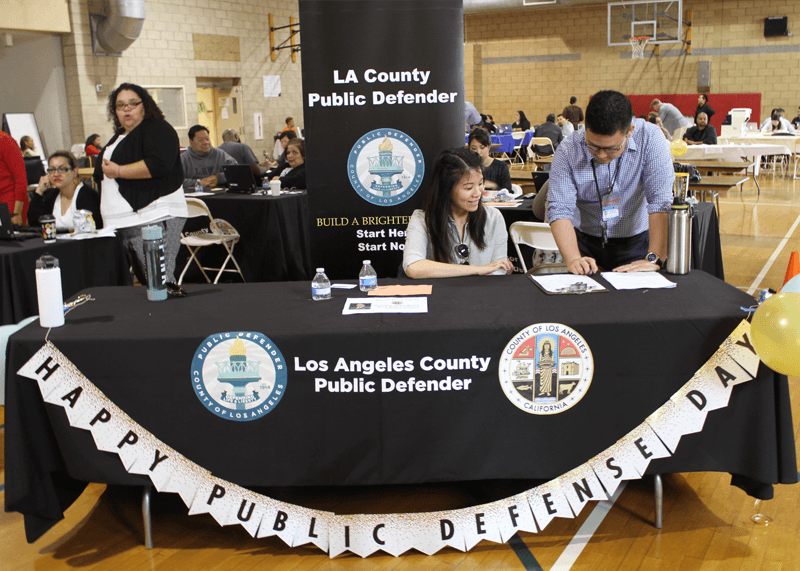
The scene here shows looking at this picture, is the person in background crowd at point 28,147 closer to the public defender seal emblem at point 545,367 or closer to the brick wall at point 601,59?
the public defender seal emblem at point 545,367

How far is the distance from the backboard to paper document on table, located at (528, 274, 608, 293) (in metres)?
15.1

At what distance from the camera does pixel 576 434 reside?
2.00 metres

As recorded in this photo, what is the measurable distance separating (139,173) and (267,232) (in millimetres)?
1772

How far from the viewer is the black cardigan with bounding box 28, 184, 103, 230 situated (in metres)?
4.05

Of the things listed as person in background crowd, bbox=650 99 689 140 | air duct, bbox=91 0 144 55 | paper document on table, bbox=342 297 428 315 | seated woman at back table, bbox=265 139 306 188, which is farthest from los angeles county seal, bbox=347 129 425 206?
person in background crowd, bbox=650 99 689 140

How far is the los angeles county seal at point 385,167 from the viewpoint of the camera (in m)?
2.93

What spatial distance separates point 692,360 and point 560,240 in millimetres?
791

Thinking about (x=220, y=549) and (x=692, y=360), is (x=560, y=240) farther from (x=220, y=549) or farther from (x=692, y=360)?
(x=220, y=549)

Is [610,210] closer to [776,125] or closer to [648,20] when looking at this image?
[776,125]

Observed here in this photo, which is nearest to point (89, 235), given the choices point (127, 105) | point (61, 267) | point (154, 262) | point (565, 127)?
point (61, 267)

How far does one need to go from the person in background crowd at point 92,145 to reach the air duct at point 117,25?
156 centimetres

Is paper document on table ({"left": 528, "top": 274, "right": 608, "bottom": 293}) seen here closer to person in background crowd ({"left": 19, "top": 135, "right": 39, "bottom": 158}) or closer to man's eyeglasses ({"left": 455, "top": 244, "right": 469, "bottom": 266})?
man's eyeglasses ({"left": 455, "top": 244, "right": 469, "bottom": 266})

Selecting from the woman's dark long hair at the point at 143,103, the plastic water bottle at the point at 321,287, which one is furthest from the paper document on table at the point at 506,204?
the plastic water bottle at the point at 321,287

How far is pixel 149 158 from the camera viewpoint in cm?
347
